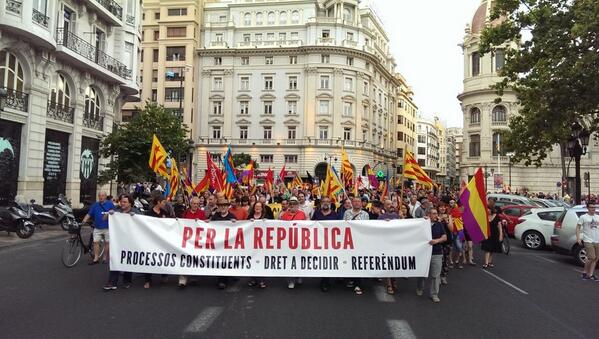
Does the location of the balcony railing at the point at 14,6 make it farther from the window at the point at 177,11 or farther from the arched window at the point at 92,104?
the window at the point at 177,11

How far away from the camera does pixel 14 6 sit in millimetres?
19344

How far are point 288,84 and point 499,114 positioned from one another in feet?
92.4

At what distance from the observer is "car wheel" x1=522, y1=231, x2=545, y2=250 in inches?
597

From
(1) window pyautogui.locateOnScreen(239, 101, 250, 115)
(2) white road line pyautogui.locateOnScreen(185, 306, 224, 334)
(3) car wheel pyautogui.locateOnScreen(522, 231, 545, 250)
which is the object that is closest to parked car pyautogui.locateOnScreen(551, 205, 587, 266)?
(3) car wheel pyautogui.locateOnScreen(522, 231, 545, 250)

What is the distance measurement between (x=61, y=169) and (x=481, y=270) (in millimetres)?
21403

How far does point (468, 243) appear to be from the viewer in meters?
11.8

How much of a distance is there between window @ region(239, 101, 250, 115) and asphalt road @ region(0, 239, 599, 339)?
56.5m

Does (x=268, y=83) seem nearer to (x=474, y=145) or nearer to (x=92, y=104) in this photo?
(x=474, y=145)

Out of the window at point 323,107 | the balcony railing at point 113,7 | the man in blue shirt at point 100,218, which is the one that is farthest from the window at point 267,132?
the man in blue shirt at point 100,218

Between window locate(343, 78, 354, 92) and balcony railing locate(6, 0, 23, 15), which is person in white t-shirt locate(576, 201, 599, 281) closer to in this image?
balcony railing locate(6, 0, 23, 15)

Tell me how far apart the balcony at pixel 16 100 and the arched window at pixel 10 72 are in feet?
0.63

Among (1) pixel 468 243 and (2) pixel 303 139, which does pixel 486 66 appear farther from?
(1) pixel 468 243

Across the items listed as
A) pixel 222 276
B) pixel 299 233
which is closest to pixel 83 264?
pixel 222 276

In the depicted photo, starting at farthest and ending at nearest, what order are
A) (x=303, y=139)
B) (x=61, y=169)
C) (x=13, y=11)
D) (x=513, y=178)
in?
(x=303, y=139), (x=513, y=178), (x=61, y=169), (x=13, y=11)
